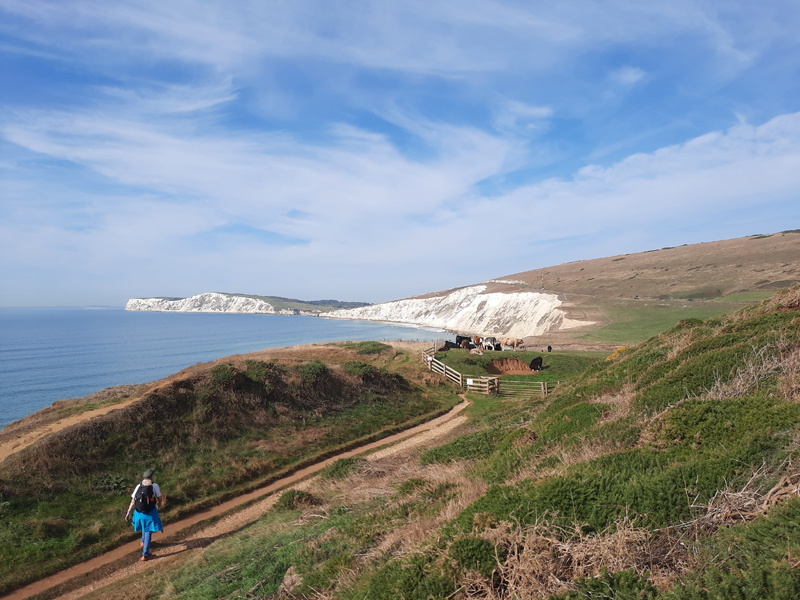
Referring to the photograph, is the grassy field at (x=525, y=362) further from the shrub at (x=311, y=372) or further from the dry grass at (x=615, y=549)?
the dry grass at (x=615, y=549)

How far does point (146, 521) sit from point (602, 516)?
1208 centimetres

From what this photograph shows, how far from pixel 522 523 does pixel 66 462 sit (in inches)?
667

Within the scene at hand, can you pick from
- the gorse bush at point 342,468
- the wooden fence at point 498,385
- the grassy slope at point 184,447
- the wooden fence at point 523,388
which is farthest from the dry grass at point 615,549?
the wooden fence at point 523,388

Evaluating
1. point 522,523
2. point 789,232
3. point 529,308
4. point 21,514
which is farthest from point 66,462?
point 789,232

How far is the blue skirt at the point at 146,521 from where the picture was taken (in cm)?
1180

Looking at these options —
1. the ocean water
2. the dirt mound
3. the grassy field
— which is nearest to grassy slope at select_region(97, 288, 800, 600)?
the grassy field

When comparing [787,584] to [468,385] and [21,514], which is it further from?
[468,385]

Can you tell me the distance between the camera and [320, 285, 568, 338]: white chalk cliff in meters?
87.2

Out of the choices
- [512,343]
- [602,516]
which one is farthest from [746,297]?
[602,516]

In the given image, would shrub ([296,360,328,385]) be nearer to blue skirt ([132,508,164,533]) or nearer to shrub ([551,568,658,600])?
blue skirt ([132,508,164,533])

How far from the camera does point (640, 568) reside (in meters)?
4.35

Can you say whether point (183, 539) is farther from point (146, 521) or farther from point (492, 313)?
point (492, 313)

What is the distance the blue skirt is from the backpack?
5.4 inches

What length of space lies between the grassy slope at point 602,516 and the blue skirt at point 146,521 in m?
1.70
